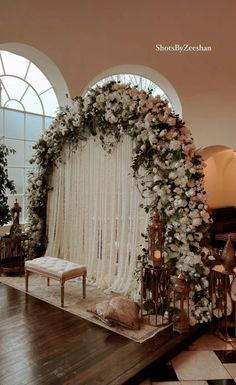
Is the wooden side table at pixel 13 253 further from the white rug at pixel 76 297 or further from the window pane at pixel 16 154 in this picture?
the window pane at pixel 16 154

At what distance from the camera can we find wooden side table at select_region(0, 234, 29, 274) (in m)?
5.46

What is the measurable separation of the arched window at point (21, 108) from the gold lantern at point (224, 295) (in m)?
4.60

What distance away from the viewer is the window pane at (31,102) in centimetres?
698

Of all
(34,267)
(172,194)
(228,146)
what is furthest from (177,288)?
(228,146)

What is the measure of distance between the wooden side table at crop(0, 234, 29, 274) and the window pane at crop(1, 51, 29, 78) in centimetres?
343

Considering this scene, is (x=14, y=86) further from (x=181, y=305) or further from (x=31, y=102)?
(x=181, y=305)

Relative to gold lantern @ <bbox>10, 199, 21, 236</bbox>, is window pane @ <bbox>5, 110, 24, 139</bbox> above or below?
above

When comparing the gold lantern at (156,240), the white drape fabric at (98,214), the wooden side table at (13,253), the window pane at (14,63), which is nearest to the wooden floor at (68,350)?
the gold lantern at (156,240)

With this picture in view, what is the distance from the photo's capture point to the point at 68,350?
3.02 m

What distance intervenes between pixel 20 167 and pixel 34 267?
3121mm

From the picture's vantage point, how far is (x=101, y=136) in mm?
4812

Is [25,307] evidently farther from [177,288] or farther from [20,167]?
[20,167]

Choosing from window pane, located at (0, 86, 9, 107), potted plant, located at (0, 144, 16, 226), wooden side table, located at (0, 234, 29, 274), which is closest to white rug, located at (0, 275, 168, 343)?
wooden side table, located at (0, 234, 29, 274)

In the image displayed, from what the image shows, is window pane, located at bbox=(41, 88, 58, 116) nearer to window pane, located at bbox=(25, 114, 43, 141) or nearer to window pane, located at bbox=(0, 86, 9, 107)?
window pane, located at bbox=(25, 114, 43, 141)
